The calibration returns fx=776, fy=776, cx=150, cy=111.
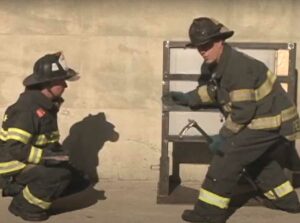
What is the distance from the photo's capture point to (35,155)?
5.62 metres

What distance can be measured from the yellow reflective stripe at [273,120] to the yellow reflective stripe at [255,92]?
0.17 metres

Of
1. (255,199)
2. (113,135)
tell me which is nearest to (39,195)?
(113,135)

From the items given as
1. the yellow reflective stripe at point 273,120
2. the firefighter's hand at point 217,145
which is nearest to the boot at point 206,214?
the firefighter's hand at point 217,145

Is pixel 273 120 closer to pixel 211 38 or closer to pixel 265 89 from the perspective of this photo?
pixel 265 89

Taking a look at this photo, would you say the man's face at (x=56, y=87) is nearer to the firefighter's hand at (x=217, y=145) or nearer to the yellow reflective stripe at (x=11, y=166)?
the yellow reflective stripe at (x=11, y=166)

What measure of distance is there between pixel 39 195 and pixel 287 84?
7.29 ft

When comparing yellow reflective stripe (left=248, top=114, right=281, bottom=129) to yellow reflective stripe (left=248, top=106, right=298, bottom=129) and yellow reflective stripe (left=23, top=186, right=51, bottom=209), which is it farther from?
yellow reflective stripe (left=23, top=186, right=51, bottom=209)

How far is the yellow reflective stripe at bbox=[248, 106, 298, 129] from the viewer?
225 inches

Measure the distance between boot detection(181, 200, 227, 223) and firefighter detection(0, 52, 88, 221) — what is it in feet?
3.21

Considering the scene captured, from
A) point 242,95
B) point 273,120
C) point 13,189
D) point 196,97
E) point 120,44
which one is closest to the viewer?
point 242,95

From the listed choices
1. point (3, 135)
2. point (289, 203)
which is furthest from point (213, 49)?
point (3, 135)

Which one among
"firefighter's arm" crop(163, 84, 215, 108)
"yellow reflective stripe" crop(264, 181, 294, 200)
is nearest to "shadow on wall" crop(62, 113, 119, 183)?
"firefighter's arm" crop(163, 84, 215, 108)

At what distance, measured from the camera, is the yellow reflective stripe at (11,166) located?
5.75 meters

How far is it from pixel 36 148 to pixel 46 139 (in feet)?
0.69
